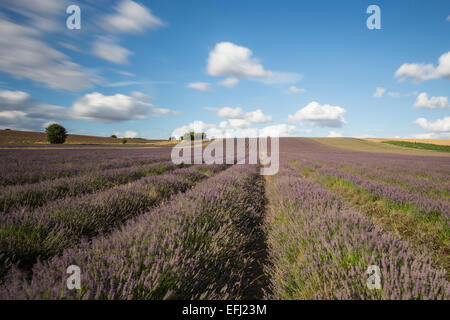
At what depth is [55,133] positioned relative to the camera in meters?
48.1

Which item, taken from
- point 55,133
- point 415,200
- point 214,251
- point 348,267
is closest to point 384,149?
point 415,200

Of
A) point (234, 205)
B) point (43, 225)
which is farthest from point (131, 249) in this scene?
point (234, 205)

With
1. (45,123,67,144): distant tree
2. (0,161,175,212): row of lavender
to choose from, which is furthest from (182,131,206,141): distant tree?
(0,161,175,212): row of lavender

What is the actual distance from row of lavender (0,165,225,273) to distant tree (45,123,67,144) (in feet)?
195

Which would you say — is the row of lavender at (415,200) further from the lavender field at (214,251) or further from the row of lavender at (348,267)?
the row of lavender at (348,267)

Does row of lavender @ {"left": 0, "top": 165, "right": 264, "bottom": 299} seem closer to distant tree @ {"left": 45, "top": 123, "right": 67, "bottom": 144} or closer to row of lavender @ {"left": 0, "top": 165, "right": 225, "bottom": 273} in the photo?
row of lavender @ {"left": 0, "top": 165, "right": 225, "bottom": 273}

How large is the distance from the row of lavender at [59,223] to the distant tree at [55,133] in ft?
195

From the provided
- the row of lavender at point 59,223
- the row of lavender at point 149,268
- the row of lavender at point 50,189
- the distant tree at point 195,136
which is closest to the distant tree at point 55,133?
the distant tree at point 195,136

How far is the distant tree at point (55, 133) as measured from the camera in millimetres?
48031

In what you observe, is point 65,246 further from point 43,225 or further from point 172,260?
point 172,260

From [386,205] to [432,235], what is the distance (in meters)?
1.35

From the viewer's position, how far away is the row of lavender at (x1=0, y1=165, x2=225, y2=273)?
188cm

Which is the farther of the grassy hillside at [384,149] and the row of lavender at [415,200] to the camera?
the grassy hillside at [384,149]

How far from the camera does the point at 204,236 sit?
6.84 feet
